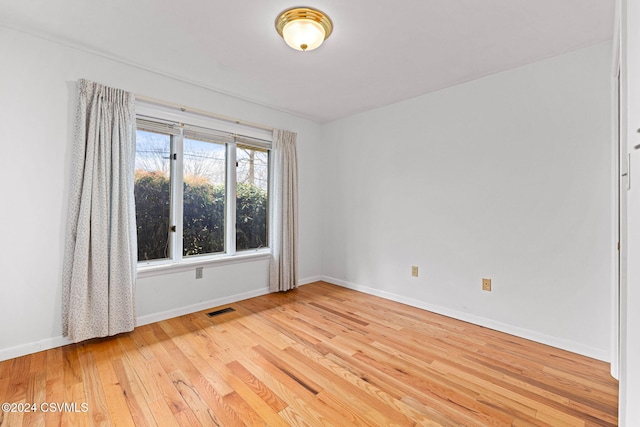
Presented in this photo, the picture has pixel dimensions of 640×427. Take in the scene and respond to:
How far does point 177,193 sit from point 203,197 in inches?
11.9

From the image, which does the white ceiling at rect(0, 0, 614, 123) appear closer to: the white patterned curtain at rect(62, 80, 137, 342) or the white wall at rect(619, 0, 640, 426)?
the white patterned curtain at rect(62, 80, 137, 342)

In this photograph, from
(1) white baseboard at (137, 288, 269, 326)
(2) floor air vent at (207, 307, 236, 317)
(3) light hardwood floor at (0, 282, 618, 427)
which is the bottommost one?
(3) light hardwood floor at (0, 282, 618, 427)

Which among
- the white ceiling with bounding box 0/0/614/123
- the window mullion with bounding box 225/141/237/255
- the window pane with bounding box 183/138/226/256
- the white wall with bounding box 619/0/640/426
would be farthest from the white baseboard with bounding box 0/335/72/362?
the white wall with bounding box 619/0/640/426

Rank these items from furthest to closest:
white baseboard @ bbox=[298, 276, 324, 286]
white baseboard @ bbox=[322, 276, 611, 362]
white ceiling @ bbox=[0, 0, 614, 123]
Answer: white baseboard @ bbox=[298, 276, 324, 286] → white baseboard @ bbox=[322, 276, 611, 362] → white ceiling @ bbox=[0, 0, 614, 123]

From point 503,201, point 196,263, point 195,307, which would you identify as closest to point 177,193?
point 196,263

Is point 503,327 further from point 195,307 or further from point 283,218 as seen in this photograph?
point 195,307

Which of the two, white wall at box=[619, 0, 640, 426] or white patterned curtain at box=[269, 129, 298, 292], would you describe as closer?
white wall at box=[619, 0, 640, 426]

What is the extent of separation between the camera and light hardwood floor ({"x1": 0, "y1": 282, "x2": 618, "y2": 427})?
1563 millimetres

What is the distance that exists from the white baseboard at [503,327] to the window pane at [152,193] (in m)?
2.58

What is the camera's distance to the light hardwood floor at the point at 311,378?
1.56 m

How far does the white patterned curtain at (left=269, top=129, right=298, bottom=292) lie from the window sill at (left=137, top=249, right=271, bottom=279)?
8.3 inches

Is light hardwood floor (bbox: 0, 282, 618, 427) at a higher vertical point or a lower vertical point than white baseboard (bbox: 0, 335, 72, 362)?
lower

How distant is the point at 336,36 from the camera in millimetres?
2160

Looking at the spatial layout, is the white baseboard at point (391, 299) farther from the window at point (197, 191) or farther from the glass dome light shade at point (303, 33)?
the glass dome light shade at point (303, 33)
